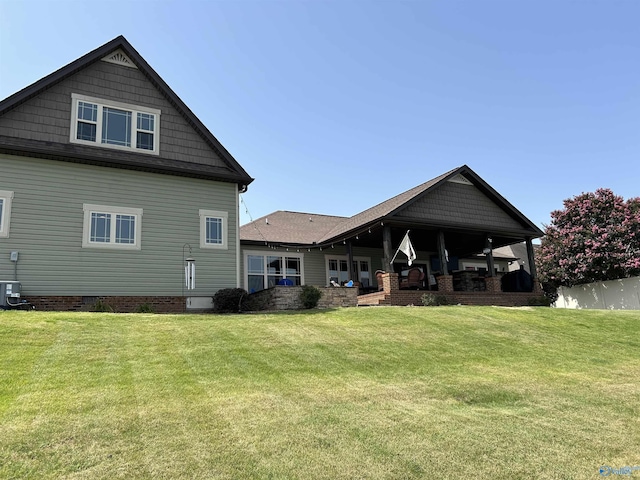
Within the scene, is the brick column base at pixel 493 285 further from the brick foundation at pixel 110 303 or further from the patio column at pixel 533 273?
the brick foundation at pixel 110 303

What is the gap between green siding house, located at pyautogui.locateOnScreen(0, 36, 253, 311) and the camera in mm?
13625

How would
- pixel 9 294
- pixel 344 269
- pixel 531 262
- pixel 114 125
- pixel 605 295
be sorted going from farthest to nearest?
pixel 344 269
pixel 605 295
pixel 531 262
pixel 114 125
pixel 9 294

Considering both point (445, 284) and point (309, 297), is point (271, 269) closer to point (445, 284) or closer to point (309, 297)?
point (309, 297)

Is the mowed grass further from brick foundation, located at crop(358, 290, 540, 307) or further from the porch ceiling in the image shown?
the porch ceiling

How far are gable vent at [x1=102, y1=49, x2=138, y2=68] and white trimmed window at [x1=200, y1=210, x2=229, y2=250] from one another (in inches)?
229

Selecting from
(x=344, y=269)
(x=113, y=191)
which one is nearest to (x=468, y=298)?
(x=344, y=269)

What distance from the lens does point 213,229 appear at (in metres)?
16.2

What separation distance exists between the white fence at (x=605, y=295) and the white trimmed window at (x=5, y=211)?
2598cm

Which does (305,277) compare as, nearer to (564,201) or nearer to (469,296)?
(469,296)

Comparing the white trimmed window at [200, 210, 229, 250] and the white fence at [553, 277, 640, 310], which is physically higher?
the white trimmed window at [200, 210, 229, 250]

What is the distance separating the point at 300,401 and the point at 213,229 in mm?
10909

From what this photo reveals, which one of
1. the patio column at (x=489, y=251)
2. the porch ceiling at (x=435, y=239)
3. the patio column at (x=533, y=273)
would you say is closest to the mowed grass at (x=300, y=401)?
the porch ceiling at (x=435, y=239)

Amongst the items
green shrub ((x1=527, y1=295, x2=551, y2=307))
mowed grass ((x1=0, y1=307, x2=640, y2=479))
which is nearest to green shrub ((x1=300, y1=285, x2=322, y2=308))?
mowed grass ((x1=0, y1=307, x2=640, y2=479))

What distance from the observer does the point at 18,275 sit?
1318cm
